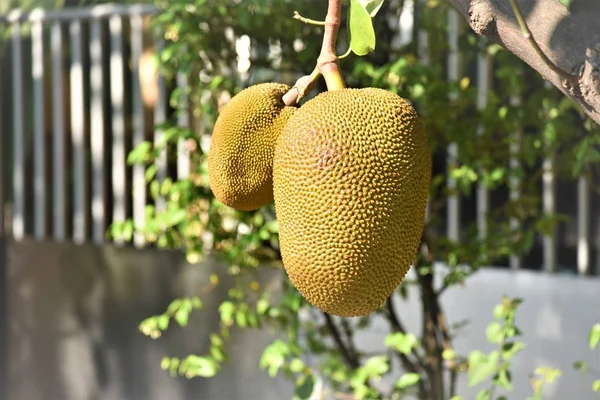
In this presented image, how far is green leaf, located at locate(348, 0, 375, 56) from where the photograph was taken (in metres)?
0.56

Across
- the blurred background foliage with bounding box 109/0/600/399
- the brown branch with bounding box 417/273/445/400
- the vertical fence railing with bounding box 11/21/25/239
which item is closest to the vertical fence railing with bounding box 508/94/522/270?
the blurred background foliage with bounding box 109/0/600/399

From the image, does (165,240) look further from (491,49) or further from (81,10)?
(81,10)

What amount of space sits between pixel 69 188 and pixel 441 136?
5.16ft

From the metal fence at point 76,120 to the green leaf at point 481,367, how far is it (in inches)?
49.3

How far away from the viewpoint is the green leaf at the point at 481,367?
1.18 meters

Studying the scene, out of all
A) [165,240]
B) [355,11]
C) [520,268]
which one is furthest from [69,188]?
[355,11]

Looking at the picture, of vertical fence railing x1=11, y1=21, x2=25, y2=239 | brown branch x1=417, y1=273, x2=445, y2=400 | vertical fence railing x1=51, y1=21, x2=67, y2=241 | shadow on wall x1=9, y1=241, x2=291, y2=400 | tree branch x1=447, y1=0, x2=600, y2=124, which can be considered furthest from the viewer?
vertical fence railing x1=11, y1=21, x2=25, y2=239

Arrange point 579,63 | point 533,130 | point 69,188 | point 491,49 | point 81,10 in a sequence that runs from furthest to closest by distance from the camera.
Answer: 1. point 69,188
2. point 81,10
3. point 533,130
4. point 491,49
5. point 579,63

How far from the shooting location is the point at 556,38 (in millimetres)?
516

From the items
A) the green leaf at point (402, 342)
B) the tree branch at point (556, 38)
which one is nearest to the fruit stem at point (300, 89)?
the tree branch at point (556, 38)

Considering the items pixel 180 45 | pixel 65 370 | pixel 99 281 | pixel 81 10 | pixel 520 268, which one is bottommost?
pixel 65 370

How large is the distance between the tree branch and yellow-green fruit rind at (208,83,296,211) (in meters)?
0.18

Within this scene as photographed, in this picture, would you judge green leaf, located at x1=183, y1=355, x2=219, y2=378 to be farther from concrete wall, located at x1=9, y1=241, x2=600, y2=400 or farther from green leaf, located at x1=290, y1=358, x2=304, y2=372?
concrete wall, located at x1=9, y1=241, x2=600, y2=400

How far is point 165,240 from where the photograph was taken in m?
1.62
